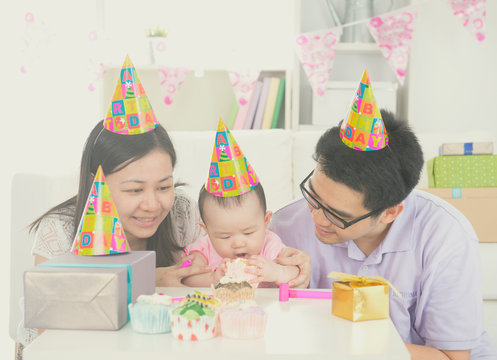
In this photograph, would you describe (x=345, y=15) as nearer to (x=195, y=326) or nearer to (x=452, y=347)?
(x=452, y=347)

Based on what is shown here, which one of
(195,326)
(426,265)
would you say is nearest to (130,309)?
(195,326)

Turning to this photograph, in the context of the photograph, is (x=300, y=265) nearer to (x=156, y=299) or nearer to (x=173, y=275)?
(x=173, y=275)

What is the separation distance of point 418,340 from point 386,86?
6.65 ft

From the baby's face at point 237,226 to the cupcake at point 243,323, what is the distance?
612 millimetres

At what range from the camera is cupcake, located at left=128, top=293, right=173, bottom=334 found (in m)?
0.81

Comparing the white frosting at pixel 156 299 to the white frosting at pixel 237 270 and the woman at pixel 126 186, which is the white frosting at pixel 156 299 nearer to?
the white frosting at pixel 237 270

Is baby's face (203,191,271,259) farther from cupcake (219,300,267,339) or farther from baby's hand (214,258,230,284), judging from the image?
cupcake (219,300,267,339)

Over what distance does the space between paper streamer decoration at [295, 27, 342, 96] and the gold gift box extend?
234cm

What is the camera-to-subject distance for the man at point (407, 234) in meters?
1.29

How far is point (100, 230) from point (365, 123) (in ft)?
2.03

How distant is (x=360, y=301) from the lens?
89 cm

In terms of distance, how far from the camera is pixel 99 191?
0.98 m

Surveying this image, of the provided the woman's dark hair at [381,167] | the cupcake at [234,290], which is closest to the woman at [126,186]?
the woman's dark hair at [381,167]

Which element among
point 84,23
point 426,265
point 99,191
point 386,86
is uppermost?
point 84,23
